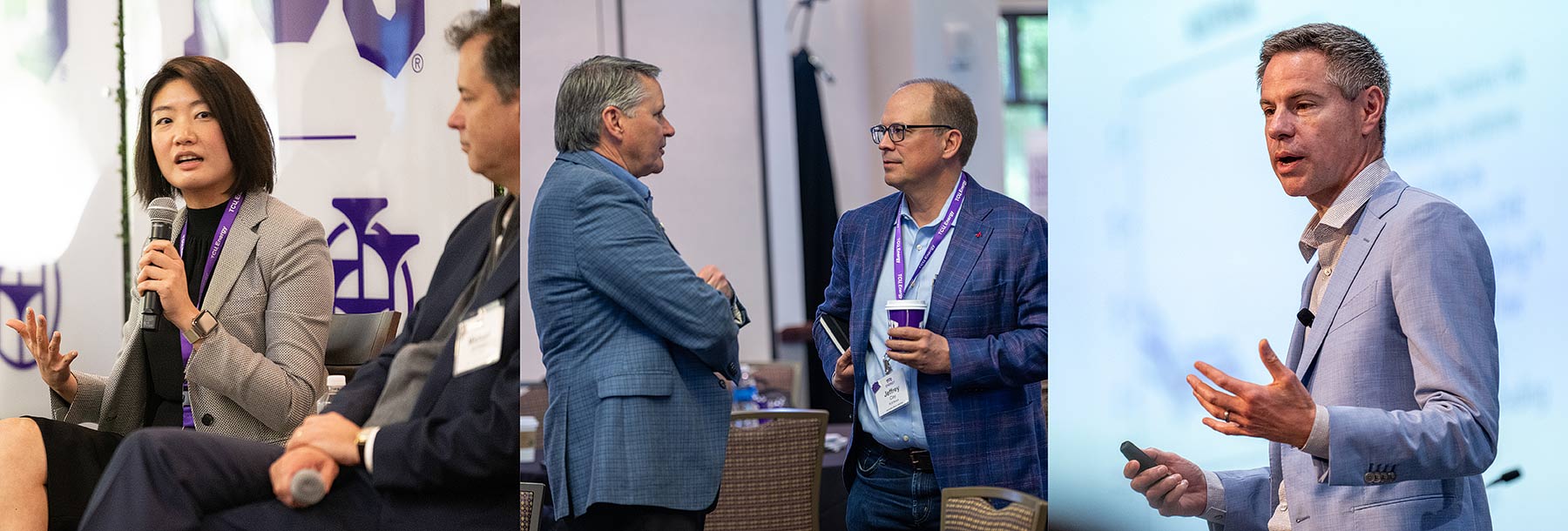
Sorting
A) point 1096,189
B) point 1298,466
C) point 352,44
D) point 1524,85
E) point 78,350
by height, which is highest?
point 352,44

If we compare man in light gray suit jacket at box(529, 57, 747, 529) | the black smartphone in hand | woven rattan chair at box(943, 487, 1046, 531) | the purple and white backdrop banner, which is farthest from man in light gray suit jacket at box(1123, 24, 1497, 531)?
the purple and white backdrop banner

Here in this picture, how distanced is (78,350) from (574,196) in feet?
3.42

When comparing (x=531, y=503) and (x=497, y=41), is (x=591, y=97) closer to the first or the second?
(x=497, y=41)

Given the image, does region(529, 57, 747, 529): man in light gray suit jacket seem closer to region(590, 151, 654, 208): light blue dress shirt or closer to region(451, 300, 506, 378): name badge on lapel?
region(590, 151, 654, 208): light blue dress shirt

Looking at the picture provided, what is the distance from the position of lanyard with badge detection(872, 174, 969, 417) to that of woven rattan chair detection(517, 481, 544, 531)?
0.85 meters

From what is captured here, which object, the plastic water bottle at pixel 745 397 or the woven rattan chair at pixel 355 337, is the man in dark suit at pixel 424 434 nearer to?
the woven rattan chair at pixel 355 337

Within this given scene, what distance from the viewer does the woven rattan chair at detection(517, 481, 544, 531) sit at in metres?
2.95

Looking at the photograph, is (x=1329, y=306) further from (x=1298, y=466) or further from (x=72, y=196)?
(x=72, y=196)

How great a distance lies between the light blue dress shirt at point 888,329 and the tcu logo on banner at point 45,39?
1.81 metres

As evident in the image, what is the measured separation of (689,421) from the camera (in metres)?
2.51

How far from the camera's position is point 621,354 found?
8.07 feet

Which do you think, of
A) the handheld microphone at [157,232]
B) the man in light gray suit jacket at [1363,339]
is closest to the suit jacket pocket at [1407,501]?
the man in light gray suit jacket at [1363,339]

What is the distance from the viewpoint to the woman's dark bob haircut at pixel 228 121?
7.62 feet

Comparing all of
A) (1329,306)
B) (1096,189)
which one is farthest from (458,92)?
(1329,306)
